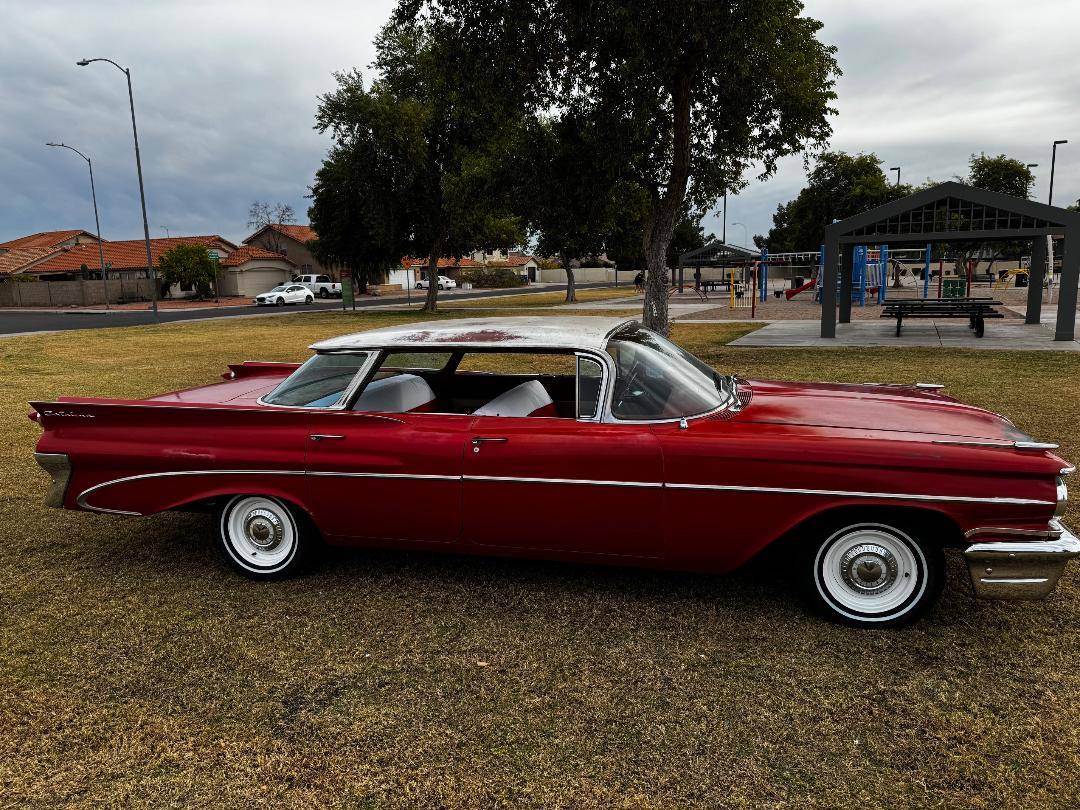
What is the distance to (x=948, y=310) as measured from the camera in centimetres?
1689

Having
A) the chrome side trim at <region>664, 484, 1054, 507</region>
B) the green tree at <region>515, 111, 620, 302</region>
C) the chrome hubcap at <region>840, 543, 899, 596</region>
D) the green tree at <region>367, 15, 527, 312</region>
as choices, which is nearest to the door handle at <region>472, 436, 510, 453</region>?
the chrome side trim at <region>664, 484, 1054, 507</region>

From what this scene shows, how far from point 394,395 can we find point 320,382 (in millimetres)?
466

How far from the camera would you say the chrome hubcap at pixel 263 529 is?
4.10 meters

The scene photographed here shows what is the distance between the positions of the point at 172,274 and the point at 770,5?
47131 millimetres

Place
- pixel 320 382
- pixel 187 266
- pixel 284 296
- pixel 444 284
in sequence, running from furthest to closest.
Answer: pixel 444 284, pixel 187 266, pixel 284 296, pixel 320 382

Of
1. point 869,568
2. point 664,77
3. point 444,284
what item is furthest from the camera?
point 444,284

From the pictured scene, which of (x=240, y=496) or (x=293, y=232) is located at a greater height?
(x=293, y=232)

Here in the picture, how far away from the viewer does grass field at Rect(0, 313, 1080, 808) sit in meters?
2.52

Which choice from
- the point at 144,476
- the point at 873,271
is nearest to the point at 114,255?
the point at 873,271

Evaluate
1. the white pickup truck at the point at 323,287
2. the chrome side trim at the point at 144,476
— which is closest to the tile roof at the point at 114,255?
the white pickup truck at the point at 323,287

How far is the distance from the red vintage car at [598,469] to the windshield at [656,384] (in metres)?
0.01

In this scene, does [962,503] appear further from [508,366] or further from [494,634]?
[508,366]

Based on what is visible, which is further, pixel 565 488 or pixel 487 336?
pixel 487 336

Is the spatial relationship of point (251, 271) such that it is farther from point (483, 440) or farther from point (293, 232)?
point (483, 440)
